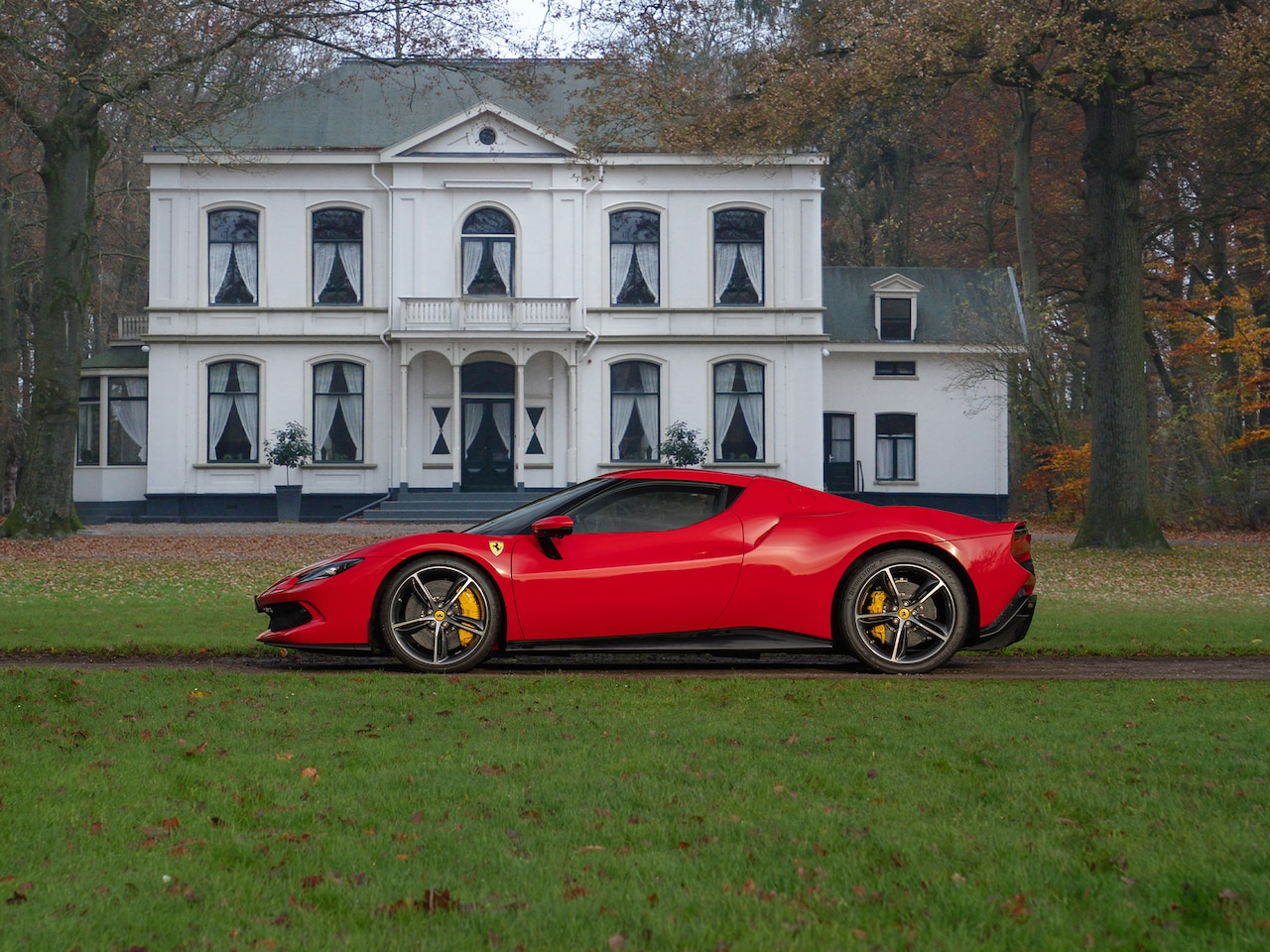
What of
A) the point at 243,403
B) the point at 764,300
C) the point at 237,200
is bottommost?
the point at 243,403

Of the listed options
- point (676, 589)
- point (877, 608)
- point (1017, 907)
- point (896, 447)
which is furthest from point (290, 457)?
point (1017, 907)

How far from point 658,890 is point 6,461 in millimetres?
42358

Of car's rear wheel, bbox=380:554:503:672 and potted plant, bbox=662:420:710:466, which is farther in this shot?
potted plant, bbox=662:420:710:466

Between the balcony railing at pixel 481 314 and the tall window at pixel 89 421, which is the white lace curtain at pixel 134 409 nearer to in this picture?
the tall window at pixel 89 421

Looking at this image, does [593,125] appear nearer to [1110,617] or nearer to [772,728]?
[1110,617]

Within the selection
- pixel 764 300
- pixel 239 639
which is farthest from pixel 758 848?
pixel 764 300

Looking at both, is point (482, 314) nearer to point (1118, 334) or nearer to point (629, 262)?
point (629, 262)

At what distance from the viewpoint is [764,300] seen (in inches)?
1271

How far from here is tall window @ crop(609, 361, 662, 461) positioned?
1267 inches

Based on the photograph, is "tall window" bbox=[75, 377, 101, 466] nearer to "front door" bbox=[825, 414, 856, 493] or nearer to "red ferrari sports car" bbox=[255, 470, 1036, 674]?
"front door" bbox=[825, 414, 856, 493]

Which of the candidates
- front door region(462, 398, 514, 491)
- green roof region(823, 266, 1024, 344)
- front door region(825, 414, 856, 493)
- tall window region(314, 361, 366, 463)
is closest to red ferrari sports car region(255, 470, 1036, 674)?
front door region(462, 398, 514, 491)

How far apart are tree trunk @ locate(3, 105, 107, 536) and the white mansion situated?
8.00m

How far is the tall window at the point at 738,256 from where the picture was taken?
32312 mm

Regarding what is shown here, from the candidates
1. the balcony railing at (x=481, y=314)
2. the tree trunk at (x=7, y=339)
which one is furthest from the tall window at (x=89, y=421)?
the balcony railing at (x=481, y=314)
